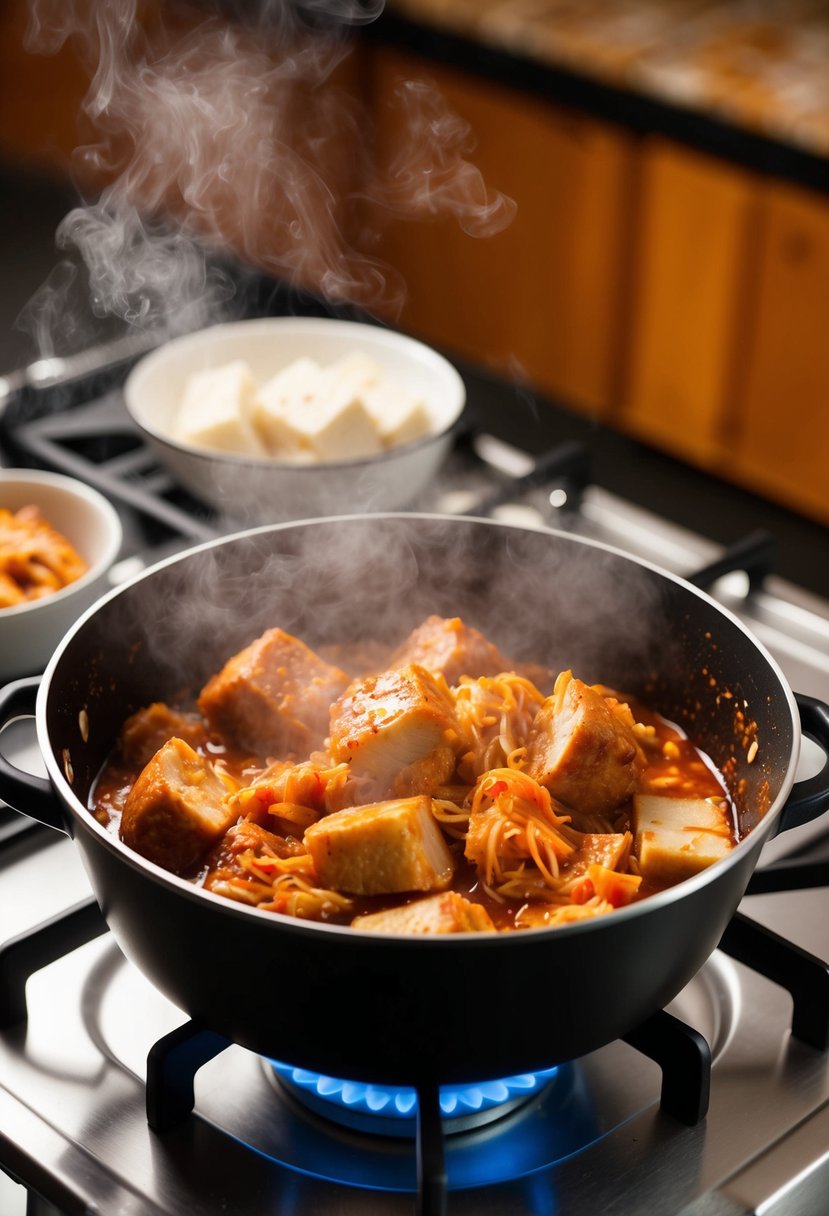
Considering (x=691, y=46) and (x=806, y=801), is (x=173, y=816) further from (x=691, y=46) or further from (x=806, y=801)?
(x=691, y=46)

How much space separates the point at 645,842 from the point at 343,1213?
44 centimetres

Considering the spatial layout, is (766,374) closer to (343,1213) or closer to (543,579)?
(543,579)

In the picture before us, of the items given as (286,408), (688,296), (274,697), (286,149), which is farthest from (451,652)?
(286,149)

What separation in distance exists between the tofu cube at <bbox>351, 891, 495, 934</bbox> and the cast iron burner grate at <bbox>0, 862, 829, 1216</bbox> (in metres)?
0.12

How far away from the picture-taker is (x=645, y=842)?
1332mm

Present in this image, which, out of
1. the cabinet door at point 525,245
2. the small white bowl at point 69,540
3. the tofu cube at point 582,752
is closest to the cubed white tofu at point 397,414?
the small white bowl at point 69,540

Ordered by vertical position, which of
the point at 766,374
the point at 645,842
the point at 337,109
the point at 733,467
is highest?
the point at 645,842

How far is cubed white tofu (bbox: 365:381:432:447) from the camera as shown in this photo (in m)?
2.12

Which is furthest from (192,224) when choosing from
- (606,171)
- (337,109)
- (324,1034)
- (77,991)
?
(324,1034)

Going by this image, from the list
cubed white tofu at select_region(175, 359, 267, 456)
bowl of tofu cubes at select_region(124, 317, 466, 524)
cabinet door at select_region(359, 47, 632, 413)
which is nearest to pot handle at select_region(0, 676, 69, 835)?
bowl of tofu cubes at select_region(124, 317, 466, 524)

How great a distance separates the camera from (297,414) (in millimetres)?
2115

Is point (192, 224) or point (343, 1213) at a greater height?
point (343, 1213)

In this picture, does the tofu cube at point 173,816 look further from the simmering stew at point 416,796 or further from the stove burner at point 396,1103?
the stove burner at point 396,1103

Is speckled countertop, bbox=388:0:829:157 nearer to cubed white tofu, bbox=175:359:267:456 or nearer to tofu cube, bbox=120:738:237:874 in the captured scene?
cubed white tofu, bbox=175:359:267:456
